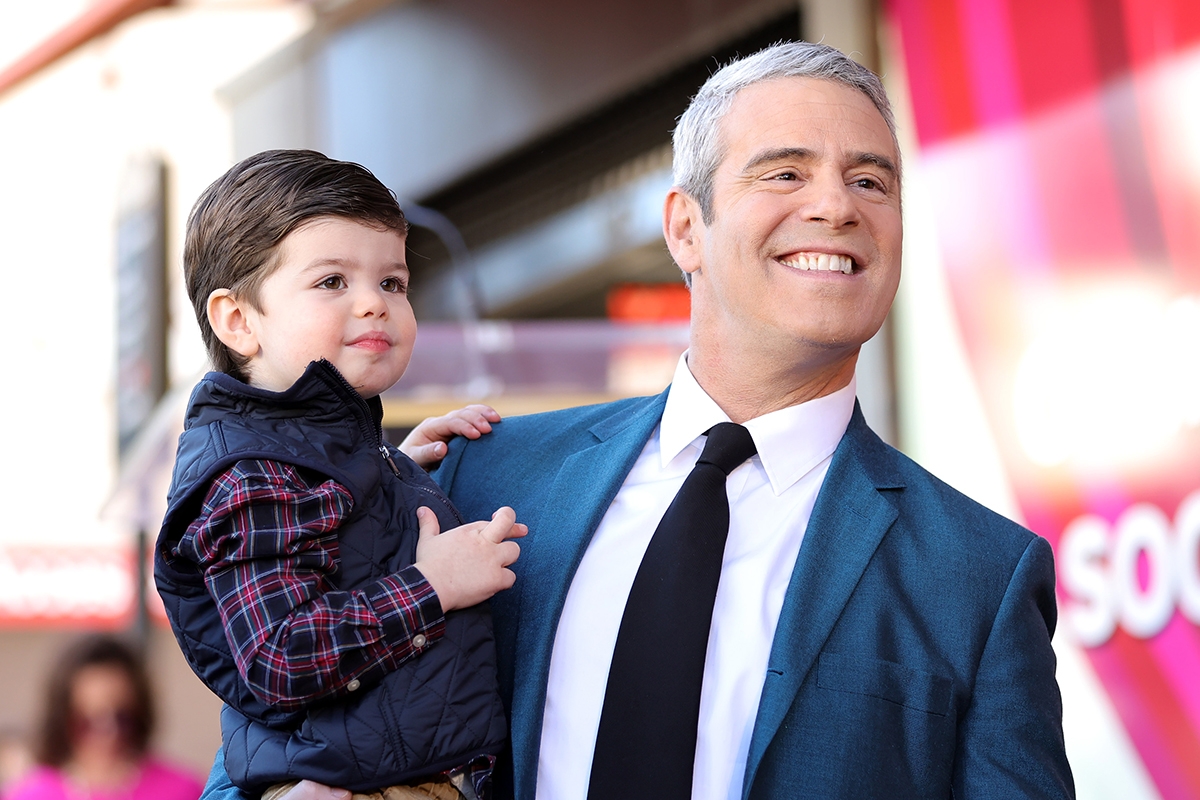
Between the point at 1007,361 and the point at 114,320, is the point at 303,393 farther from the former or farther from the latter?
the point at 114,320

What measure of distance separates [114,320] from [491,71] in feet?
9.01

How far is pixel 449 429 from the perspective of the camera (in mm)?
1776

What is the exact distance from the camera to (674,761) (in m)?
1.33

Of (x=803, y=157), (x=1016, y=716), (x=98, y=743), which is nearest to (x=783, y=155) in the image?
(x=803, y=157)

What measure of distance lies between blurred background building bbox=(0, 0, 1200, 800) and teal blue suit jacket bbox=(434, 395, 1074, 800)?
1011 mm

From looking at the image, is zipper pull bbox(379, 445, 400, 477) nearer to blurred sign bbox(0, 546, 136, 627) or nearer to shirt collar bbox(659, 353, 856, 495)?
shirt collar bbox(659, 353, 856, 495)

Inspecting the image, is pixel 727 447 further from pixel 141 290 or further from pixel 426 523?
pixel 141 290

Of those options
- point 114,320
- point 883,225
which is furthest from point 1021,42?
point 114,320

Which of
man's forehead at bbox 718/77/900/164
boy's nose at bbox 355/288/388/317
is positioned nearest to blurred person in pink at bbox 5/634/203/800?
boy's nose at bbox 355/288/388/317

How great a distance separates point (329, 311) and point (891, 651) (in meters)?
0.71

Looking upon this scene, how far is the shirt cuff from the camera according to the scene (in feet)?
4.12

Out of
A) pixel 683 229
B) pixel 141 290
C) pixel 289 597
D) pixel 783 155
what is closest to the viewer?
pixel 289 597

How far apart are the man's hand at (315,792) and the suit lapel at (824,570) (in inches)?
16.3

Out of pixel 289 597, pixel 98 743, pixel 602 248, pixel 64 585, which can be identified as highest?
pixel 602 248
